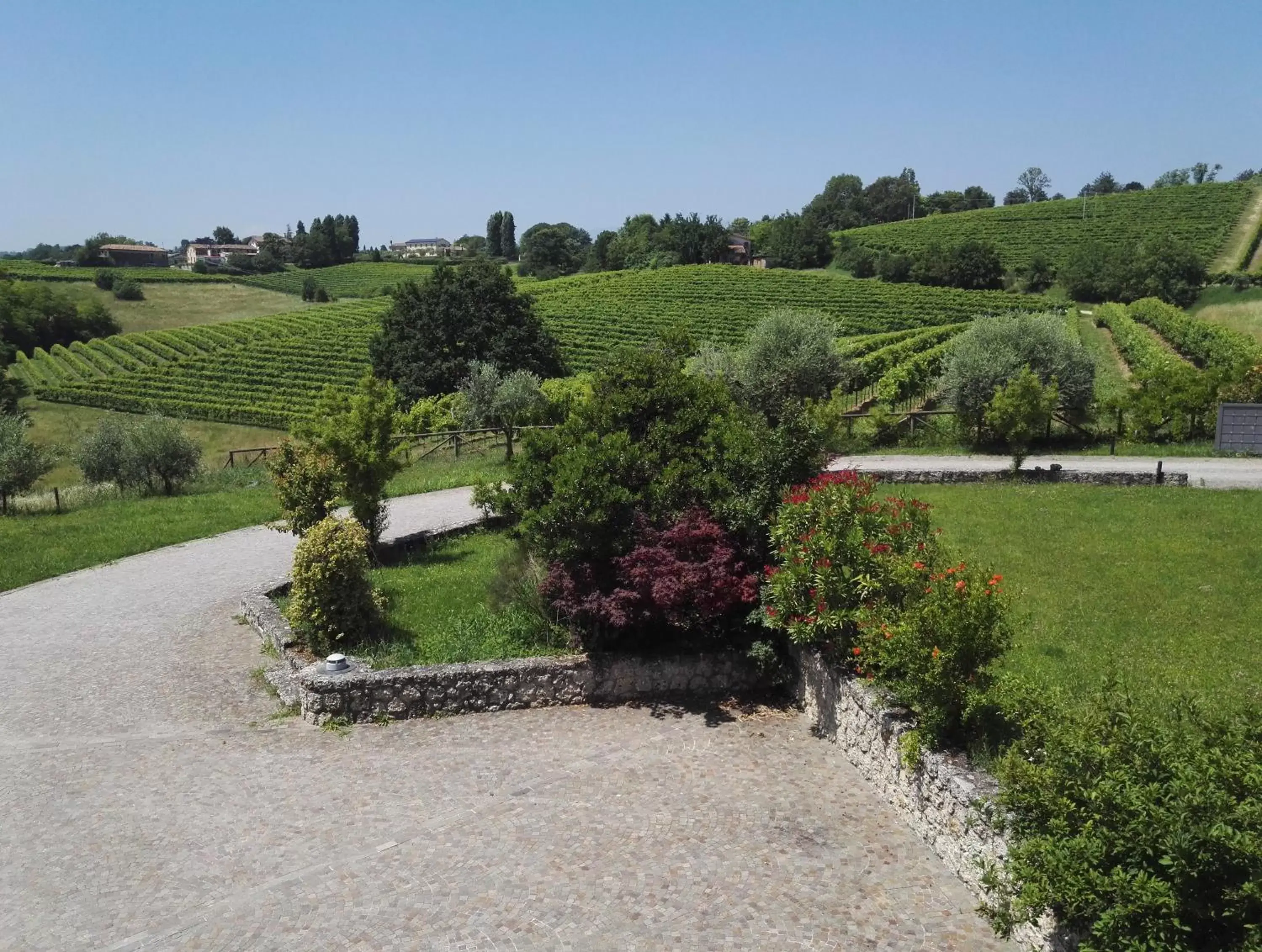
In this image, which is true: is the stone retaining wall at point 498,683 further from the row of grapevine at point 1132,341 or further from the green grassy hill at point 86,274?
the green grassy hill at point 86,274

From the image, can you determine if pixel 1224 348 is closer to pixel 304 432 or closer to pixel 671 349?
pixel 671 349

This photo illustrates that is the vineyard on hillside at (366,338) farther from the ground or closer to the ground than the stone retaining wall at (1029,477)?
farther from the ground

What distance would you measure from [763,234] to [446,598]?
4705 inches

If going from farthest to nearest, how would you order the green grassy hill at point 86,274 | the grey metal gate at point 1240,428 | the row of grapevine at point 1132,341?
the green grassy hill at point 86,274, the row of grapevine at point 1132,341, the grey metal gate at point 1240,428

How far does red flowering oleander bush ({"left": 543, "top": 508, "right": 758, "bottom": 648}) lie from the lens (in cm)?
1108

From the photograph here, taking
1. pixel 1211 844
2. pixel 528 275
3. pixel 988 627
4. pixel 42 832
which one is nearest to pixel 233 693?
pixel 42 832

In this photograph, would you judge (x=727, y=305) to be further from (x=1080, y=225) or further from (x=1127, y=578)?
(x=1127, y=578)

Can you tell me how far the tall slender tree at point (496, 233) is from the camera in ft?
585

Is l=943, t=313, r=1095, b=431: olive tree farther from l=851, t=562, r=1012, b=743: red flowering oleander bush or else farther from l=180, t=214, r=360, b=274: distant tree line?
l=180, t=214, r=360, b=274: distant tree line

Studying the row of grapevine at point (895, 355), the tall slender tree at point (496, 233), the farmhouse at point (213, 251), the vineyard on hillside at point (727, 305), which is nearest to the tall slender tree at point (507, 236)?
the tall slender tree at point (496, 233)

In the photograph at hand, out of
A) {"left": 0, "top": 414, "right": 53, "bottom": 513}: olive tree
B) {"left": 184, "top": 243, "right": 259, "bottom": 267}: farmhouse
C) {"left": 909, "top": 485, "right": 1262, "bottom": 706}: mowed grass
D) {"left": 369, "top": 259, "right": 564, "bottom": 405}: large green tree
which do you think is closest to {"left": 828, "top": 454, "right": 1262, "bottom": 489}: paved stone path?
{"left": 909, "top": 485, "right": 1262, "bottom": 706}: mowed grass

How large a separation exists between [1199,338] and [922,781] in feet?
132

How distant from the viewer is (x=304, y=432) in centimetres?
1602

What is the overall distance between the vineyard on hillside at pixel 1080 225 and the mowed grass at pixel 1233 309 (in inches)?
652
